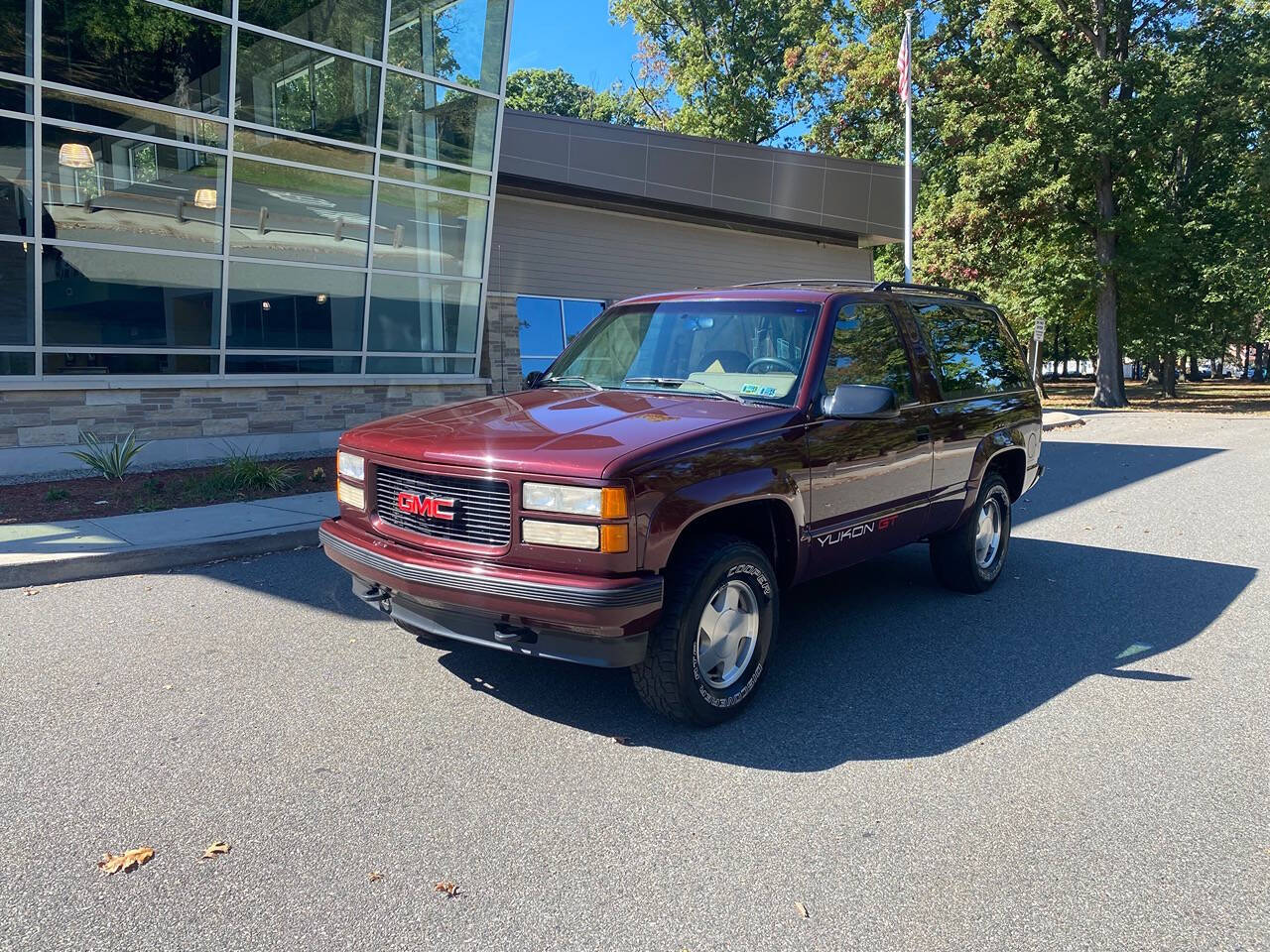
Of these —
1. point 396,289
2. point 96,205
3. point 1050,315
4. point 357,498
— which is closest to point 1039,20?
point 1050,315

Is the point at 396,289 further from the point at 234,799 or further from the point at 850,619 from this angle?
the point at 234,799

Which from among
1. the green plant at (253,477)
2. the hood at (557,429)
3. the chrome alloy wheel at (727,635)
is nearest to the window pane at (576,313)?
the green plant at (253,477)

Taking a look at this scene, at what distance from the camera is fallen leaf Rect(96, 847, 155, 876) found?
303 centimetres

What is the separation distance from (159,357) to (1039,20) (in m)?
24.9

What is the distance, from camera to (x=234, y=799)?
3510 millimetres

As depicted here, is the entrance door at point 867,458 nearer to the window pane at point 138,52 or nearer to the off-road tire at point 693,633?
the off-road tire at point 693,633

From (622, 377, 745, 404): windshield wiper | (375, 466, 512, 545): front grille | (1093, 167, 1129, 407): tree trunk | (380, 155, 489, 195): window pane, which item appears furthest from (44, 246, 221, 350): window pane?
(1093, 167, 1129, 407): tree trunk

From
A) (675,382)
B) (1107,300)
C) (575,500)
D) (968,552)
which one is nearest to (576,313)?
(968,552)

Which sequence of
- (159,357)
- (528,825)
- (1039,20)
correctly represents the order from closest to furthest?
(528,825), (159,357), (1039,20)

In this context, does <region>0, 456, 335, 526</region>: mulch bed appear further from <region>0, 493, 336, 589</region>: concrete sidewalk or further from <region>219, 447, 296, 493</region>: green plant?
<region>0, 493, 336, 589</region>: concrete sidewalk

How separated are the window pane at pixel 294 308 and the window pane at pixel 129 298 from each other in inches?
13.1

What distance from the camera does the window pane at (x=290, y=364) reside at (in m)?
11.9

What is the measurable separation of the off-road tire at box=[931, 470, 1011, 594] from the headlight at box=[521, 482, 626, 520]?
3288 millimetres

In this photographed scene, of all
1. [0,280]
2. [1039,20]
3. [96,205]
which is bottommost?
[0,280]
